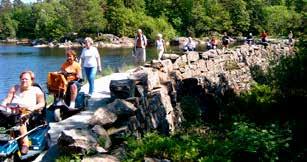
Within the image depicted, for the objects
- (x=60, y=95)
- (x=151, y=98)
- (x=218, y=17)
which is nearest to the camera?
(x=151, y=98)

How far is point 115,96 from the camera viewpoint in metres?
12.1

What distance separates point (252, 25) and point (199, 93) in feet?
332

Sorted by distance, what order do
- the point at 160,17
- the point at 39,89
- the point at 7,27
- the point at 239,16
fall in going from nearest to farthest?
1. the point at 39,89
2. the point at 239,16
3. the point at 160,17
4. the point at 7,27

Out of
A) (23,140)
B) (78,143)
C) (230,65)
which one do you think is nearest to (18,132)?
(23,140)

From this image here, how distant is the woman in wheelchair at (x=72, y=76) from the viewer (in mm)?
12156

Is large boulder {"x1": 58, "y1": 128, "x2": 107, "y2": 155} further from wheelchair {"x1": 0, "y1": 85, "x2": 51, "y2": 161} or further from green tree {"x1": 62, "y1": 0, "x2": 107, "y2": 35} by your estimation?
green tree {"x1": 62, "y1": 0, "x2": 107, "y2": 35}

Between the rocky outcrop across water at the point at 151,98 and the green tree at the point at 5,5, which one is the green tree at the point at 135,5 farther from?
the rocky outcrop across water at the point at 151,98

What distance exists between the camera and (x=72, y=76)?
12.7m

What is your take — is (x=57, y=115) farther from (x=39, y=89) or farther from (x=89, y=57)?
(x=89, y=57)

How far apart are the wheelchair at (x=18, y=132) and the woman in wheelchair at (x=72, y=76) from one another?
2.08 m

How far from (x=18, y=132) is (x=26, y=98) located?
33.9 inches

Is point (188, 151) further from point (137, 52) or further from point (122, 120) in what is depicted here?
point (137, 52)

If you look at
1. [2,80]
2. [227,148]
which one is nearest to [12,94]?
[227,148]

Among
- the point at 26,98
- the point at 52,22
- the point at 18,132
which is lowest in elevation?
the point at 18,132
